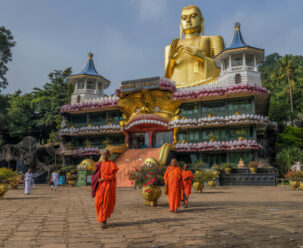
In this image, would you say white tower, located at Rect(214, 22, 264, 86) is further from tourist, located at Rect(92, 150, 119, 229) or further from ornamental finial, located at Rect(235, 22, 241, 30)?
tourist, located at Rect(92, 150, 119, 229)

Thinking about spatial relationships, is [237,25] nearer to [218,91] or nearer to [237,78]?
[237,78]

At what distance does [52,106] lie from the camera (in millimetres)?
35719

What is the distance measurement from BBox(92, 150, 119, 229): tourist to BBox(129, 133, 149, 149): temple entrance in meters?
21.9

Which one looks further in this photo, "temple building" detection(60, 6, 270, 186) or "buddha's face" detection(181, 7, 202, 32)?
"buddha's face" detection(181, 7, 202, 32)

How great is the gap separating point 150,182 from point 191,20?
1175 inches

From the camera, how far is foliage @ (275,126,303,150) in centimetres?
2759

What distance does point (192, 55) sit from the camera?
30.2 m

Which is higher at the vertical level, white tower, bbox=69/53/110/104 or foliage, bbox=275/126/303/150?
white tower, bbox=69/53/110/104

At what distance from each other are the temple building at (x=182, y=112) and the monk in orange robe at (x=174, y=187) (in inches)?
472

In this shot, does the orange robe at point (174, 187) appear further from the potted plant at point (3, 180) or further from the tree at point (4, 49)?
the tree at point (4, 49)

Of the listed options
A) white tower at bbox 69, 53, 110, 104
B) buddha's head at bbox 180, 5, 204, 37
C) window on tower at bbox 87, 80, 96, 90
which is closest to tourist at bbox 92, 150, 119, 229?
white tower at bbox 69, 53, 110, 104

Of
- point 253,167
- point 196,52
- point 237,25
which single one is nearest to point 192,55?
point 196,52

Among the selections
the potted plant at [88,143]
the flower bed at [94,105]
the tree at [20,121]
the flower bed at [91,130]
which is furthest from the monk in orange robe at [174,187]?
the tree at [20,121]

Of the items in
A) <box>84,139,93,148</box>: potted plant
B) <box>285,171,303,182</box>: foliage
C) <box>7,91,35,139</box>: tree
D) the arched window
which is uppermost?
the arched window
